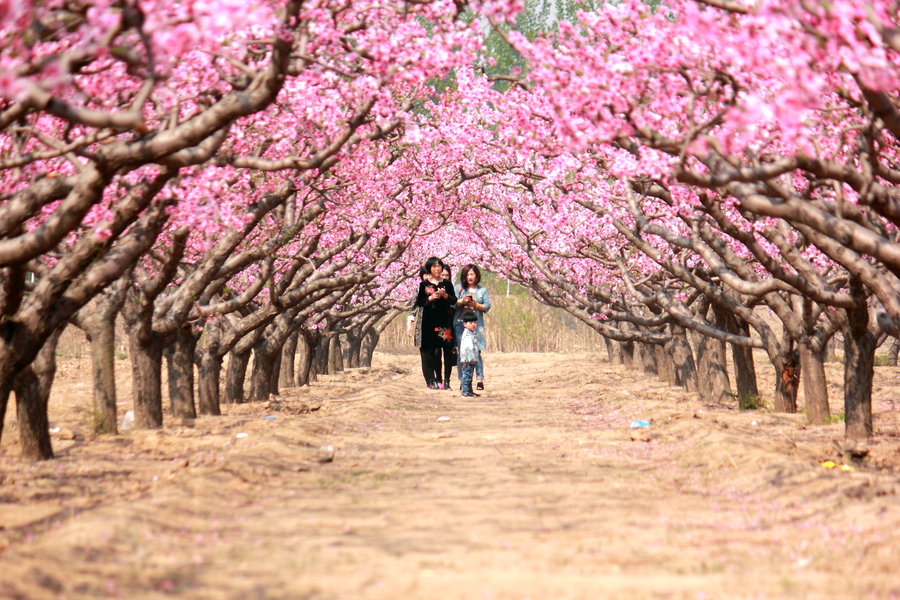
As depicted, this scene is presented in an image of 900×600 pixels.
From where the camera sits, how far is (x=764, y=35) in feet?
19.0

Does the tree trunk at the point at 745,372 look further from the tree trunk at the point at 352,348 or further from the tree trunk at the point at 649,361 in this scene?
the tree trunk at the point at 352,348

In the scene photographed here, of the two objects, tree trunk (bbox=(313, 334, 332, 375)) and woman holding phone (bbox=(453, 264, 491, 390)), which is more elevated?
woman holding phone (bbox=(453, 264, 491, 390))

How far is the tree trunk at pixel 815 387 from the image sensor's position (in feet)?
41.3

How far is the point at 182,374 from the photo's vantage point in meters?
14.8

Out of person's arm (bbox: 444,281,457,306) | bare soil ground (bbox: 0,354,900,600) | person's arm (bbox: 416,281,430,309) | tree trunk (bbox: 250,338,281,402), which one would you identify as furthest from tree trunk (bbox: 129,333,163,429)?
person's arm (bbox: 444,281,457,306)

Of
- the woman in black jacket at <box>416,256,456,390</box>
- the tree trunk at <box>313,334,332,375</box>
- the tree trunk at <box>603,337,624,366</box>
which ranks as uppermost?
the woman in black jacket at <box>416,256,456,390</box>

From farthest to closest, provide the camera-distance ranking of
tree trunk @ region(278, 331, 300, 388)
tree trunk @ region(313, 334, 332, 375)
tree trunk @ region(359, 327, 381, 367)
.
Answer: tree trunk @ region(359, 327, 381, 367)
tree trunk @ region(313, 334, 332, 375)
tree trunk @ region(278, 331, 300, 388)

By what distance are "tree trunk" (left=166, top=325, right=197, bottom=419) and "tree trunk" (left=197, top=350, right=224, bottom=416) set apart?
0.88m

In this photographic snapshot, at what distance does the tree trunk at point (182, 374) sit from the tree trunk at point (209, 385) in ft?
2.89

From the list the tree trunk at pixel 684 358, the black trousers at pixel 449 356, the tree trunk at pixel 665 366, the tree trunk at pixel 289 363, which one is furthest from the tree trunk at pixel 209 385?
the tree trunk at pixel 665 366

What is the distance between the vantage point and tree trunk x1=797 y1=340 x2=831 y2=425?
12578mm

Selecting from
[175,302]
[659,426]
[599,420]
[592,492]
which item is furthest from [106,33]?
[599,420]

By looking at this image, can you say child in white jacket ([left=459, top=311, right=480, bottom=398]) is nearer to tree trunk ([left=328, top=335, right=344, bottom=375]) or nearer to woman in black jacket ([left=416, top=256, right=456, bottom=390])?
woman in black jacket ([left=416, top=256, right=456, bottom=390])

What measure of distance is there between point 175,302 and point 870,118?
30.6 feet
